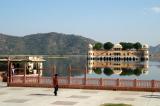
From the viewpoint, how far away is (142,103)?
22844 millimetres

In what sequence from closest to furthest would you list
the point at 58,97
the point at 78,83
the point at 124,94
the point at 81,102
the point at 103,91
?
the point at 81,102 < the point at 58,97 < the point at 124,94 < the point at 103,91 < the point at 78,83

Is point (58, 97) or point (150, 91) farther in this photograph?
point (150, 91)

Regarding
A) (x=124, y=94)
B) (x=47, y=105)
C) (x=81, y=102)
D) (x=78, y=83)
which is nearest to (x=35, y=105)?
(x=47, y=105)

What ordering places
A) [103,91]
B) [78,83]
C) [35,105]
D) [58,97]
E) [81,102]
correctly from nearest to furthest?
1. [35,105]
2. [81,102]
3. [58,97]
4. [103,91]
5. [78,83]

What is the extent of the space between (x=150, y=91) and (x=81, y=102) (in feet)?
27.3

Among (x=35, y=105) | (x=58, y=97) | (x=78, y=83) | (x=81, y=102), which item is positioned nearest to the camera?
(x=35, y=105)

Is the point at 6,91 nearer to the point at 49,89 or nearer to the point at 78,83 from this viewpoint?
the point at 49,89

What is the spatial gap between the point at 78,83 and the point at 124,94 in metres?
5.48

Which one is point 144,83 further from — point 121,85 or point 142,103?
point 142,103

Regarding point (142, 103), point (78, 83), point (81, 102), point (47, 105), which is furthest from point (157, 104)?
point (78, 83)

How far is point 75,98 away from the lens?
82.1ft

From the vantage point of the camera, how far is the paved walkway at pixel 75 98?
22.6 metres

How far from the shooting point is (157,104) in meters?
22.2

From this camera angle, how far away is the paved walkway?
22.6m
